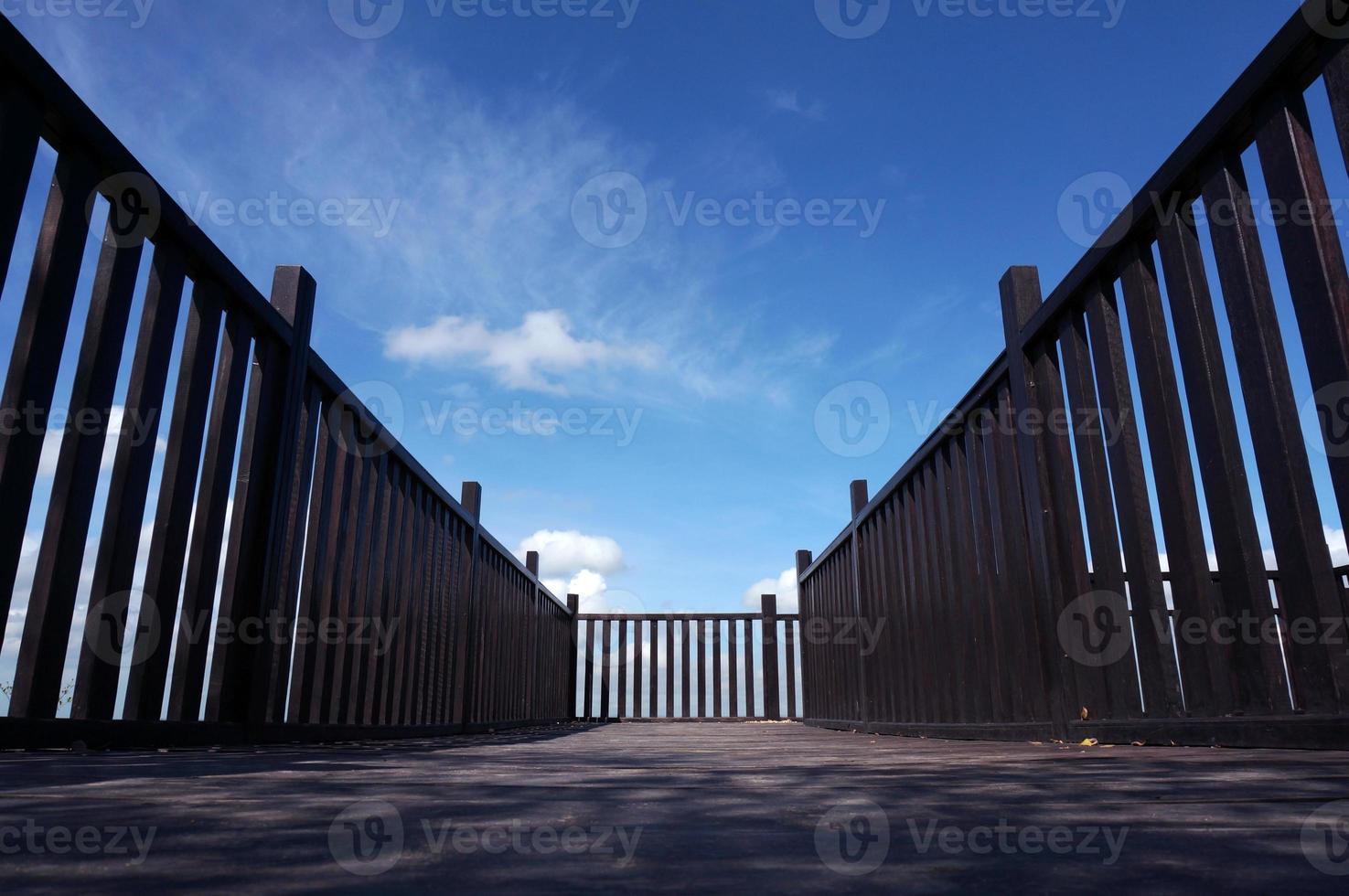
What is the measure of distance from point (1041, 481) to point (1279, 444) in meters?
1.21

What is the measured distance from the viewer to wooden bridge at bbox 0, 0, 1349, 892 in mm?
770

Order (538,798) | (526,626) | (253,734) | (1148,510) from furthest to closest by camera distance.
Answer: (526,626), (253,734), (1148,510), (538,798)

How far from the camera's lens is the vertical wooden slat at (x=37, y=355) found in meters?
1.60

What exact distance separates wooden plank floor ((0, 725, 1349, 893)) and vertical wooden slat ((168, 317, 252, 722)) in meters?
0.83

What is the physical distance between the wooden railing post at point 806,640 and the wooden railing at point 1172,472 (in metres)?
4.63

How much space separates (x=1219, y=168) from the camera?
1.85m

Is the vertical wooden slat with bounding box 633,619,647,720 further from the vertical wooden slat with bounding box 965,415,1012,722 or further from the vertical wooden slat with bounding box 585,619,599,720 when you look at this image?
the vertical wooden slat with bounding box 965,415,1012,722

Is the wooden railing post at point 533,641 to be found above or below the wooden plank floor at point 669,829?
above

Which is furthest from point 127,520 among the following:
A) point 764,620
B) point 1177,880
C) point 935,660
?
point 764,620

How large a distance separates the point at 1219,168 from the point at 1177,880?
68.2 inches

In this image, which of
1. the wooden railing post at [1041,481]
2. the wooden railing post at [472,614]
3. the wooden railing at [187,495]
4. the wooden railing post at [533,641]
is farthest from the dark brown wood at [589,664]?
the wooden railing post at [1041,481]

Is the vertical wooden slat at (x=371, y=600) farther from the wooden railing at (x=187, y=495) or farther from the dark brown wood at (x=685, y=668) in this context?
the dark brown wood at (x=685, y=668)

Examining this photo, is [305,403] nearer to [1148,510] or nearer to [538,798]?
[538,798]

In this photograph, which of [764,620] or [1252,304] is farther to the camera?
[764,620]
